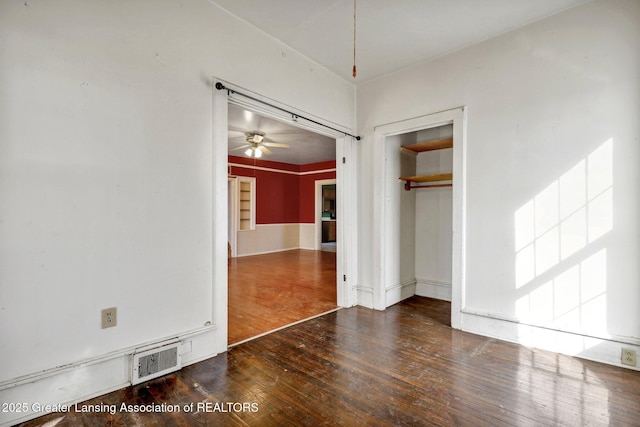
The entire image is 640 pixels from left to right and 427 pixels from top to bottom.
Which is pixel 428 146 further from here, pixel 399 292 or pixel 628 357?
pixel 628 357

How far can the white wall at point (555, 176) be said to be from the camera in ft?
7.46

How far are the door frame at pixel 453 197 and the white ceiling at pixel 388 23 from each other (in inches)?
27.1

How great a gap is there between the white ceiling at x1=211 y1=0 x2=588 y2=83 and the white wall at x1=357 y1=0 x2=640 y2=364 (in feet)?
0.66

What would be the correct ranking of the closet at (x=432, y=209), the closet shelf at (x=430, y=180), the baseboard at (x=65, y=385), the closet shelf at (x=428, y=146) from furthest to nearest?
the closet at (x=432, y=209), the closet shelf at (x=430, y=180), the closet shelf at (x=428, y=146), the baseboard at (x=65, y=385)

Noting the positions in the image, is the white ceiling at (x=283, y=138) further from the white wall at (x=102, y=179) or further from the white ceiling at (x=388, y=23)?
the white wall at (x=102, y=179)

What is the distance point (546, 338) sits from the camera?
101 inches

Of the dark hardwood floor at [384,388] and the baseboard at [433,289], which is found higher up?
the baseboard at [433,289]

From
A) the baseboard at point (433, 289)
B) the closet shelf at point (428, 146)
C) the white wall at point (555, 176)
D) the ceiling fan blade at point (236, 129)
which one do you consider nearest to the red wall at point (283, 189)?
the ceiling fan blade at point (236, 129)

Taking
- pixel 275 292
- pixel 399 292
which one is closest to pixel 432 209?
pixel 399 292

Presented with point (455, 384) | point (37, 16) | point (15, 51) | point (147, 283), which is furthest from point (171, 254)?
point (455, 384)

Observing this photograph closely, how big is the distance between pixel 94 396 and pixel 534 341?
11.0ft

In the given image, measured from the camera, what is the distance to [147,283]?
6.86 feet

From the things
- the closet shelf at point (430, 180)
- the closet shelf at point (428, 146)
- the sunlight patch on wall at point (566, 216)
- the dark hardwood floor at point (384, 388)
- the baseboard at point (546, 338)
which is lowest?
the dark hardwood floor at point (384, 388)

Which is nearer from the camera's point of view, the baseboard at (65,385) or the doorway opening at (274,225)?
the baseboard at (65,385)
